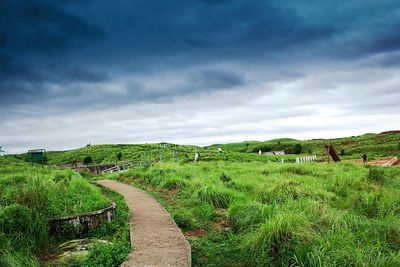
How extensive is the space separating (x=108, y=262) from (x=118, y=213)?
14.0ft

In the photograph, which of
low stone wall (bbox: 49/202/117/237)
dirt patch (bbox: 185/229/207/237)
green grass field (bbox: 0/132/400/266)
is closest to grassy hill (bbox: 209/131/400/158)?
green grass field (bbox: 0/132/400/266)

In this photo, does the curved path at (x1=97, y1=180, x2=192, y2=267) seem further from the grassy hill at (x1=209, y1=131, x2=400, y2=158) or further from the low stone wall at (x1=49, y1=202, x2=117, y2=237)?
the grassy hill at (x1=209, y1=131, x2=400, y2=158)

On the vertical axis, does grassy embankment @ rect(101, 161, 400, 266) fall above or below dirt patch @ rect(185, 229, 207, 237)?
above

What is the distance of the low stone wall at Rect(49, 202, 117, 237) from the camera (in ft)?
29.6

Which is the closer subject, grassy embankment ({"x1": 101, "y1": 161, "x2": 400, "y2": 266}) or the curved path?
grassy embankment ({"x1": 101, "y1": 161, "x2": 400, "y2": 266})

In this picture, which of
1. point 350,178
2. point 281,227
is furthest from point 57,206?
point 350,178

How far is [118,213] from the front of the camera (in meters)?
11.2

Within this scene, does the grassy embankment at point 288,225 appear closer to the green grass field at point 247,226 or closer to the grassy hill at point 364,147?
the green grass field at point 247,226

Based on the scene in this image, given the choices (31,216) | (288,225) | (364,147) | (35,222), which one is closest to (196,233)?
(288,225)

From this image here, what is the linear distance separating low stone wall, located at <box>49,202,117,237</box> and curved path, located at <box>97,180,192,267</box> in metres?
0.88

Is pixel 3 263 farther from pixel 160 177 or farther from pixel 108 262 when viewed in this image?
pixel 160 177

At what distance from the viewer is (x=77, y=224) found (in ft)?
30.3

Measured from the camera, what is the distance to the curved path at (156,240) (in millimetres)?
6863

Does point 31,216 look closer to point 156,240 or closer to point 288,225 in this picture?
point 156,240
